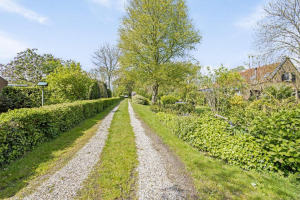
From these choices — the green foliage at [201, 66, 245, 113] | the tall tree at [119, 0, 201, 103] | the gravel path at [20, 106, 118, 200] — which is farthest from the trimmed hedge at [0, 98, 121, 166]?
the tall tree at [119, 0, 201, 103]

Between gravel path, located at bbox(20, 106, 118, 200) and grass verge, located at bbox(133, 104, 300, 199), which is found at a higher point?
gravel path, located at bbox(20, 106, 118, 200)

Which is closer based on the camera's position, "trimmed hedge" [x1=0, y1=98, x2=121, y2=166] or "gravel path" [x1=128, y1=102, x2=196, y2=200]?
"gravel path" [x1=128, y1=102, x2=196, y2=200]

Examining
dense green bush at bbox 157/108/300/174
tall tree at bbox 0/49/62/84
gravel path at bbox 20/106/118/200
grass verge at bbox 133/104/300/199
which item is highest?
tall tree at bbox 0/49/62/84

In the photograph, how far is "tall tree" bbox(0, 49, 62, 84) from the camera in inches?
926

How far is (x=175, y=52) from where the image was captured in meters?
14.1

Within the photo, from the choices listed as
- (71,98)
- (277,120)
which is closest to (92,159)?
(277,120)

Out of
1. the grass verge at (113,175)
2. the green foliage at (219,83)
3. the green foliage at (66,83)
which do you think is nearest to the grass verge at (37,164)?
the grass verge at (113,175)

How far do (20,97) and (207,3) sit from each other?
15690 millimetres

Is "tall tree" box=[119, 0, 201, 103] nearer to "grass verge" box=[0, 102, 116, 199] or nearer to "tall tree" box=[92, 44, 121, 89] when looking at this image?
"grass verge" box=[0, 102, 116, 199]

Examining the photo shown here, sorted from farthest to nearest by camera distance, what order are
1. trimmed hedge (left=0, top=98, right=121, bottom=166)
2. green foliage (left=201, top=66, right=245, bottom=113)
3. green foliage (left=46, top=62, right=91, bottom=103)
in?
green foliage (left=46, top=62, right=91, bottom=103)
green foliage (left=201, top=66, right=245, bottom=113)
trimmed hedge (left=0, top=98, right=121, bottom=166)

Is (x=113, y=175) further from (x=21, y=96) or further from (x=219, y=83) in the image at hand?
(x=21, y=96)

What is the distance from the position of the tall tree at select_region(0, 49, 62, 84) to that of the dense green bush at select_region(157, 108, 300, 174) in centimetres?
2712

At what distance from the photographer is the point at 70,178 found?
302 cm

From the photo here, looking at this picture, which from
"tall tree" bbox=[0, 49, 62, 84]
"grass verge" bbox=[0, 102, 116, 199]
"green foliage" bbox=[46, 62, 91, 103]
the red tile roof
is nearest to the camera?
"grass verge" bbox=[0, 102, 116, 199]
